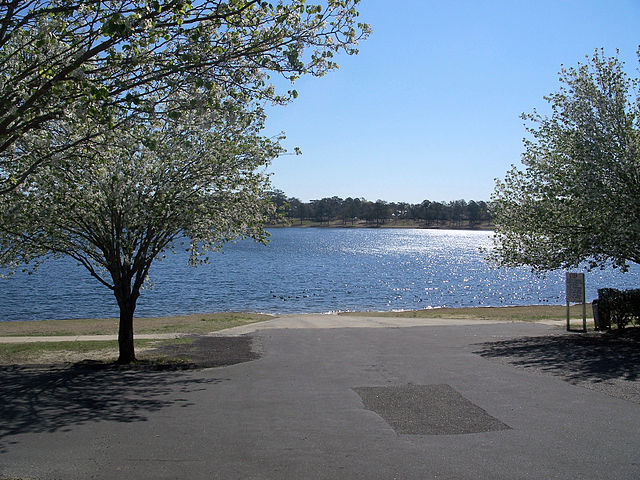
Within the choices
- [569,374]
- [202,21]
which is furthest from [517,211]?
[202,21]

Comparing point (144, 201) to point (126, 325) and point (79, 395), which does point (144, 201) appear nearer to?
point (126, 325)

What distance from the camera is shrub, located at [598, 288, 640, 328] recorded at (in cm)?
1769

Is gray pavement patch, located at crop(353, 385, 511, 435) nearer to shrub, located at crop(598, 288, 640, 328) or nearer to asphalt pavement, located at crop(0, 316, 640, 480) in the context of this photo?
asphalt pavement, located at crop(0, 316, 640, 480)

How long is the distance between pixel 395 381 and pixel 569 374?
Answer: 11.3 feet

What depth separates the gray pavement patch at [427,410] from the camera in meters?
7.24

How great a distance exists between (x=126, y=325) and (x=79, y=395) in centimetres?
467

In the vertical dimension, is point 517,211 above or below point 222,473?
above

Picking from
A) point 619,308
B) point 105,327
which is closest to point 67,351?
point 105,327

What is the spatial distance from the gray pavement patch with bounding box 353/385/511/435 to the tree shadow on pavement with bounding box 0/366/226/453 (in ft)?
10.2

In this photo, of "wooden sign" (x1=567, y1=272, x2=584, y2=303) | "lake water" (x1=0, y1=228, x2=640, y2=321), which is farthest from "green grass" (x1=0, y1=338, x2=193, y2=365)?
"lake water" (x1=0, y1=228, x2=640, y2=321)

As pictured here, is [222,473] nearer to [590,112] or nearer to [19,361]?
[19,361]

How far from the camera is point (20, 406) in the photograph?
28.0 ft

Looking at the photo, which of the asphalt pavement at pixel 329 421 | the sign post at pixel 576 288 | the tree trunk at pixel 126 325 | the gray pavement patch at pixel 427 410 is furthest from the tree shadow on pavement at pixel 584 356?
the tree trunk at pixel 126 325

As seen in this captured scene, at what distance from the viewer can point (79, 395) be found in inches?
372
